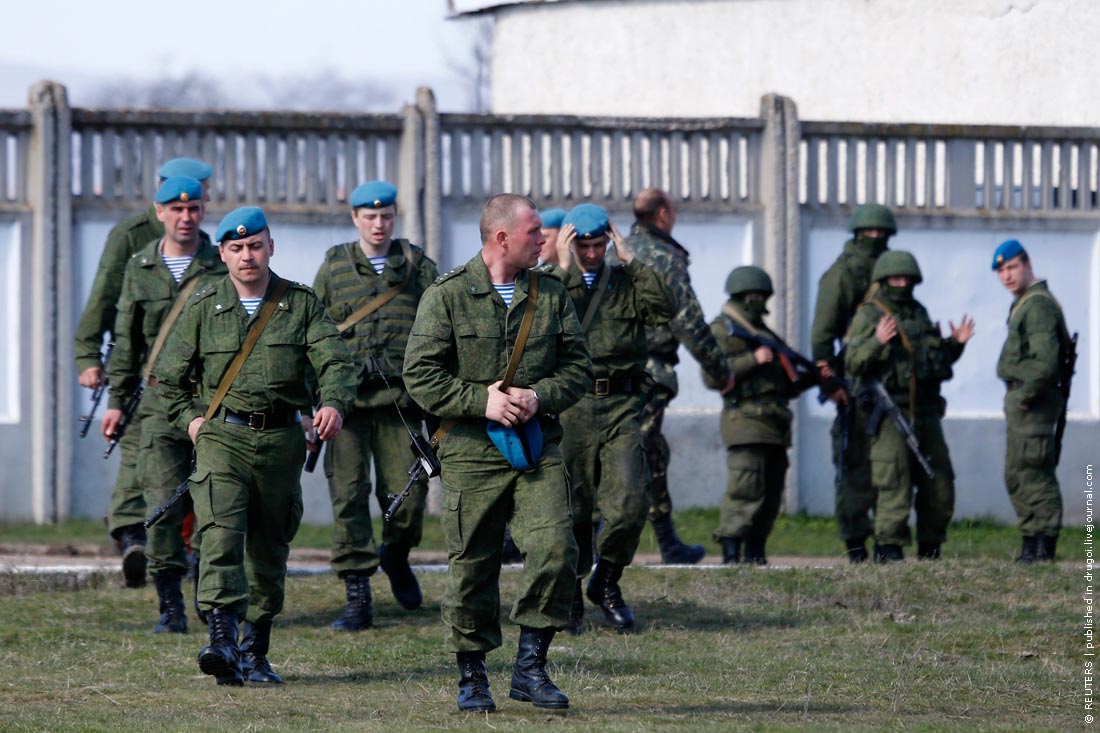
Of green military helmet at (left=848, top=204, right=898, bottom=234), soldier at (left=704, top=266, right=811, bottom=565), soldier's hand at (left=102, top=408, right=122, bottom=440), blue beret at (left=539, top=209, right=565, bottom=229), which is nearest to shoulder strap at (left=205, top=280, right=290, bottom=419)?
soldier's hand at (left=102, top=408, right=122, bottom=440)

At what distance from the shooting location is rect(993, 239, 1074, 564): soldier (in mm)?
12586

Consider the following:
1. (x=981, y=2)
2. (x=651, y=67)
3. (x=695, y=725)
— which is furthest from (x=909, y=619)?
(x=651, y=67)

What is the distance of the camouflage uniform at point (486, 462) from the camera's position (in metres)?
7.44

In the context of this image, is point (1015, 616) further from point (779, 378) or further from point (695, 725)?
point (695, 725)

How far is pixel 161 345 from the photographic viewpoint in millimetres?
9977

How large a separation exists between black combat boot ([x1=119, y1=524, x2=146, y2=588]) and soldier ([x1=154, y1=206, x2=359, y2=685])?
2652mm

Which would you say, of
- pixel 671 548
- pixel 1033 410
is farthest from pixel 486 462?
pixel 1033 410

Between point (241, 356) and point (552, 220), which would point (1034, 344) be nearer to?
point (552, 220)

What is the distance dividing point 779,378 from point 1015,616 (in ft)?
8.93

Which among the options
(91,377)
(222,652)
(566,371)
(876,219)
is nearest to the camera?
(566,371)

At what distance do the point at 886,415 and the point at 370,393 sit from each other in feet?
12.8

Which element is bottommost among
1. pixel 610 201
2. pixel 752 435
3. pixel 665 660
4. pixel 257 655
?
pixel 665 660

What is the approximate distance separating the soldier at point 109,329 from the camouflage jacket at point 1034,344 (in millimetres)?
5462

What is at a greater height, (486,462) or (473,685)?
(486,462)
